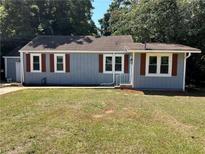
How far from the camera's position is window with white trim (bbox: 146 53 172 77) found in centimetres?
1841

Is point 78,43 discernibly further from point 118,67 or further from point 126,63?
point 126,63

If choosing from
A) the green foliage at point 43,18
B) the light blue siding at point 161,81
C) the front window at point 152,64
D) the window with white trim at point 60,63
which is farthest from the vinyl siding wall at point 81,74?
the green foliage at point 43,18

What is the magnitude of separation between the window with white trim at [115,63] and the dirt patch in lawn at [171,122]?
1111 cm

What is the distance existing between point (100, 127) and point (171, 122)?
2317mm

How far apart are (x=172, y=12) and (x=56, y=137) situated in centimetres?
1826

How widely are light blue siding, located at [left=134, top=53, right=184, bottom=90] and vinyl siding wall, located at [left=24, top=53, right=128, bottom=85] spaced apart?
3130 mm

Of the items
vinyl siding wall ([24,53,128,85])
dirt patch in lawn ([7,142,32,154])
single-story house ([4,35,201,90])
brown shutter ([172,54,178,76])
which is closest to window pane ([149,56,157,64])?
brown shutter ([172,54,178,76])

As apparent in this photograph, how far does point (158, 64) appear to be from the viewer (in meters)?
18.5

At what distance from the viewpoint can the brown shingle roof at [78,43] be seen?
2206 centimetres

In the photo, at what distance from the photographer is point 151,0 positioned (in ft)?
80.9

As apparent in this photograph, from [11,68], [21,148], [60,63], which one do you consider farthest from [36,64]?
[21,148]

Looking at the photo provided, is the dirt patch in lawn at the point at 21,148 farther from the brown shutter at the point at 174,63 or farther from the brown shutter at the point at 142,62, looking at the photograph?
the brown shutter at the point at 174,63

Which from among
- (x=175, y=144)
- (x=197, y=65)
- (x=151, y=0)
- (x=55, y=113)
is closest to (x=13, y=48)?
(x=151, y=0)

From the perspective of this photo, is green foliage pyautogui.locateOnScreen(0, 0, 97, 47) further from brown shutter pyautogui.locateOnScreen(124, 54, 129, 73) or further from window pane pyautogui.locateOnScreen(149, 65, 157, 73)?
window pane pyautogui.locateOnScreen(149, 65, 157, 73)
